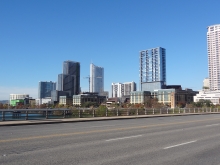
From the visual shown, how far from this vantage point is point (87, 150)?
10.2m

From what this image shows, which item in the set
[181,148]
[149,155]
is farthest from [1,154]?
[181,148]

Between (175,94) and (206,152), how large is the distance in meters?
189

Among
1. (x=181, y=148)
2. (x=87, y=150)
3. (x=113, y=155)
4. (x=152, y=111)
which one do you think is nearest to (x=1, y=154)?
(x=87, y=150)

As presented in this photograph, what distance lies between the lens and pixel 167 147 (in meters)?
11.4

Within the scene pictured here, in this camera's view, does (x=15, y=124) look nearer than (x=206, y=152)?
No

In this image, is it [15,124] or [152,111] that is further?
[152,111]

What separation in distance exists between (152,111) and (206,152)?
4097cm

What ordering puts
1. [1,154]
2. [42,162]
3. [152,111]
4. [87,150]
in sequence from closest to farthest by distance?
[42,162] < [1,154] < [87,150] < [152,111]

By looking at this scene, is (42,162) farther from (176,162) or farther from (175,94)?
(175,94)

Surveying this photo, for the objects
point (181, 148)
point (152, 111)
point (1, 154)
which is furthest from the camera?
point (152, 111)

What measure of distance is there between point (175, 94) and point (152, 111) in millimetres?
148936

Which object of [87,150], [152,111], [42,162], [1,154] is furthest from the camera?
[152,111]

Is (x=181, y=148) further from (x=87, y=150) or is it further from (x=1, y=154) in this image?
(x=1, y=154)

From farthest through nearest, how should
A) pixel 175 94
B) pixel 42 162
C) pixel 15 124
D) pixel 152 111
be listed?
pixel 175 94 → pixel 152 111 → pixel 15 124 → pixel 42 162
